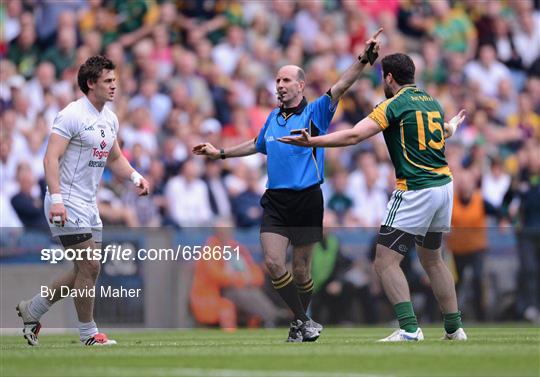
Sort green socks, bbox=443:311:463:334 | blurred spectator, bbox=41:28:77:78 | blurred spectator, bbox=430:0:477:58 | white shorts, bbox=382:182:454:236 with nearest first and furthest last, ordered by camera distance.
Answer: white shorts, bbox=382:182:454:236
green socks, bbox=443:311:463:334
blurred spectator, bbox=41:28:77:78
blurred spectator, bbox=430:0:477:58

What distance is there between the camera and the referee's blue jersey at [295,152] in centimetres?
1183

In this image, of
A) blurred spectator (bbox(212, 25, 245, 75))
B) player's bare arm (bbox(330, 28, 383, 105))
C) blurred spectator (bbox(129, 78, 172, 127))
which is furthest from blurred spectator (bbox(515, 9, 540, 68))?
player's bare arm (bbox(330, 28, 383, 105))

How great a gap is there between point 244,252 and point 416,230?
6.21 meters

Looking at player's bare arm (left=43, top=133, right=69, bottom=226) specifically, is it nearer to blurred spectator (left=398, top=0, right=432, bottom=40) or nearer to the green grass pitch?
the green grass pitch

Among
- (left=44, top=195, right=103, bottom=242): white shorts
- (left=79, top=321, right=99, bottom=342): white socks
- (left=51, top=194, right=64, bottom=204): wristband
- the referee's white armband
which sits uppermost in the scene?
the referee's white armband

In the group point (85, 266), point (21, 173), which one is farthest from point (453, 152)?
point (85, 266)

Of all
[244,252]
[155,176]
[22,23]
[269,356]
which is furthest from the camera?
[22,23]

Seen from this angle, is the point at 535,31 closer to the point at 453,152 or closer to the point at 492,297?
the point at 453,152

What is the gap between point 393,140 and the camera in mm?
11148

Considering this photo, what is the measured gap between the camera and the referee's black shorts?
39.1ft

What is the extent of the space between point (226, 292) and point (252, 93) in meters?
5.03

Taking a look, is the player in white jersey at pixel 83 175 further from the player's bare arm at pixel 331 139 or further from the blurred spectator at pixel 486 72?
the blurred spectator at pixel 486 72

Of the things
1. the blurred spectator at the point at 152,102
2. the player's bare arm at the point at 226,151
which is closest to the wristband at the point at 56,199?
the player's bare arm at the point at 226,151

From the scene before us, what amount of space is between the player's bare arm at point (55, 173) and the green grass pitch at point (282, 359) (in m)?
1.14
